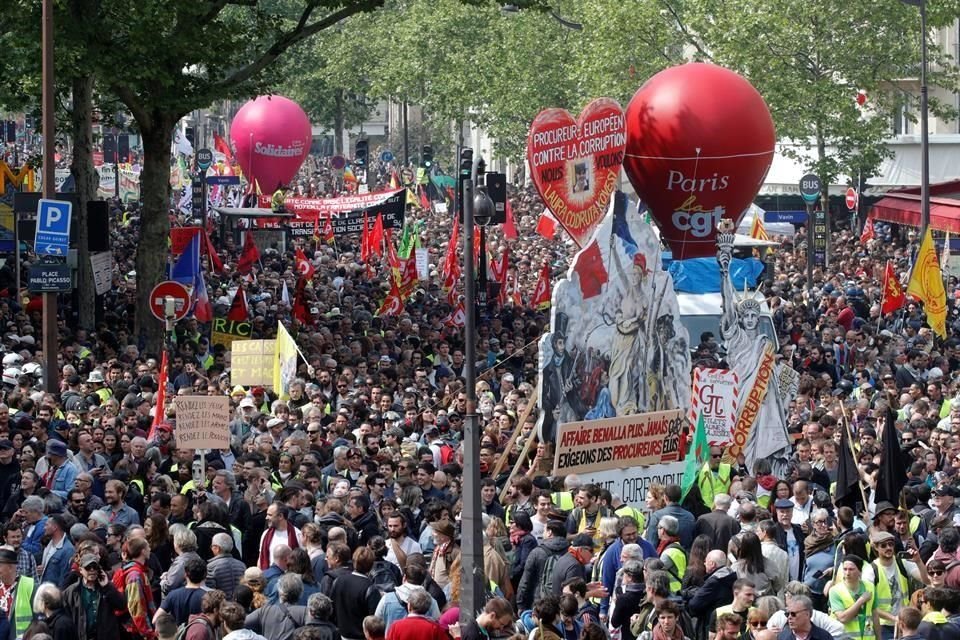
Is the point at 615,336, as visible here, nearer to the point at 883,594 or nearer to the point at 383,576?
the point at 383,576

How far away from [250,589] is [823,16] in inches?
1563

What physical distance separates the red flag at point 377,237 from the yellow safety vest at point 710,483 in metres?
22.1

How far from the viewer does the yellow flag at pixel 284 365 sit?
70.9 feet

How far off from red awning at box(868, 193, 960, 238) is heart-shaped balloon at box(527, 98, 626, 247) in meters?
20.2

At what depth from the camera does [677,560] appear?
13273 mm

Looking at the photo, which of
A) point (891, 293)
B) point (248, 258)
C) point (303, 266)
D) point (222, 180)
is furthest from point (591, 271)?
point (222, 180)

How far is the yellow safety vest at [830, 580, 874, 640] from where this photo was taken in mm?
12125

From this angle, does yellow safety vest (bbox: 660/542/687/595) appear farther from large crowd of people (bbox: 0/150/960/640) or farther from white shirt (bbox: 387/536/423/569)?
white shirt (bbox: 387/536/423/569)

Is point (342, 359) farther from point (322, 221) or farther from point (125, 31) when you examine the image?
point (322, 221)

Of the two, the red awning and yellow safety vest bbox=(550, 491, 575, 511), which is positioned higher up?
the red awning

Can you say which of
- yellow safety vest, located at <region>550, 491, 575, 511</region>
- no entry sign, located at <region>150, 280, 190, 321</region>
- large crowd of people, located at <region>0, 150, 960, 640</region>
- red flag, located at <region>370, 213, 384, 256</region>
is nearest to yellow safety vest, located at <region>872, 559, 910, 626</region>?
large crowd of people, located at <region>0, 150, 960, 640</region>

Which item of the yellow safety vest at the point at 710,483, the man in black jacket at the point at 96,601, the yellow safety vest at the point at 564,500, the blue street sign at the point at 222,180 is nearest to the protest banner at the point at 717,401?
the yellow safety vest at the point at 710,483

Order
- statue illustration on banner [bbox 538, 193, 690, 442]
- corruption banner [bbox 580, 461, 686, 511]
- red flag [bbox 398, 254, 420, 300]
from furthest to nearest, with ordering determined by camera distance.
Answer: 1. red flag [bbox 398, 254, 420, 300]
2. statue illustration on banner [bbox 538, 193, 690, 442]
3. corruption banner [bbox 580, 461, 686, 511]

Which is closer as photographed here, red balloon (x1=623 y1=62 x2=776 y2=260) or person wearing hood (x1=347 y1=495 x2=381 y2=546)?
person wearing hood (x1=347 y1=495 x2=381 y2=546)
